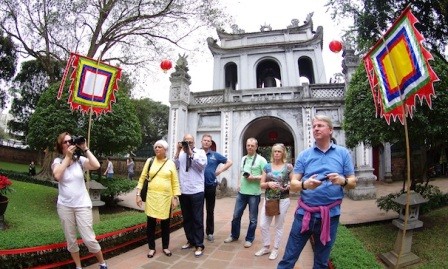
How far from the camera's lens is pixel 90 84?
231 inches

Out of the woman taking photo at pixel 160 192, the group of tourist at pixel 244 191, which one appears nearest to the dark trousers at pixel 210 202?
the group of tourist at pixel 244 191

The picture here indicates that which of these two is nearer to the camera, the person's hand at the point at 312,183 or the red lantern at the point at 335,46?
the person's hand at the point at 312,183

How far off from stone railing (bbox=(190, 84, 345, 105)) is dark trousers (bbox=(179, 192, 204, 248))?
9993 millimetres

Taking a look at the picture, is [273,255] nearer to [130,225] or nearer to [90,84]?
[130,225]

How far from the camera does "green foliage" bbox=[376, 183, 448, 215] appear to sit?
6.07m

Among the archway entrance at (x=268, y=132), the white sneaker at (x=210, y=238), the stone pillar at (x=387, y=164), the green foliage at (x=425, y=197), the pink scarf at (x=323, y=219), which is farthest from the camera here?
the stone pillar at (x=387, y=164)

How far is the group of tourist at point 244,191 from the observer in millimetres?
2729

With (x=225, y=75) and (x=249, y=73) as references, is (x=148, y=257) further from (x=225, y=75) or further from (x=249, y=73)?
(x=225, y=75)

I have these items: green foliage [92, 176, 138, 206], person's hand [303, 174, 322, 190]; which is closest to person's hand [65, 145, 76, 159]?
person's hand [303, 174, 322, 190]

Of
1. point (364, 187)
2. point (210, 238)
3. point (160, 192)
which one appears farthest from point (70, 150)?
point (364, 187)

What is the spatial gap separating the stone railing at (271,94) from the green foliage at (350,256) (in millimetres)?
9804

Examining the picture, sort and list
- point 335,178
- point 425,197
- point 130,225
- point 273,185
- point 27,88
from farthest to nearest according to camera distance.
Result: point 27,88
point 425,197
point 130,225
point 273,185
point 335,178

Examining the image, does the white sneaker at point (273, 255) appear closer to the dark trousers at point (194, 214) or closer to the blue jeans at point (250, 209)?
the blue jeans at point (250, 209)

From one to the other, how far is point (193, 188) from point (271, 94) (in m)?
10.4
